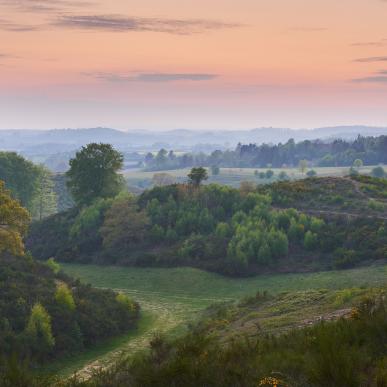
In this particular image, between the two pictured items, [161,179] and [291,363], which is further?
[161,179]

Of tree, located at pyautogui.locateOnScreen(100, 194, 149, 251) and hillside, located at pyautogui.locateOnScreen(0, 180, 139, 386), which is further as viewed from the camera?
tree, located at pyautogui.locateOnScreen(100, 194, 149, 251)

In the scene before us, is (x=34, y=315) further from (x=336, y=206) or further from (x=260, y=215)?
(x=336, y=206)

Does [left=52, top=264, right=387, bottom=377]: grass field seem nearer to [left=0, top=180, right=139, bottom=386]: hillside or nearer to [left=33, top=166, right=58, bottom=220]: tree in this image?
[left=0, top=180, right=139, bottom=386]: hillside

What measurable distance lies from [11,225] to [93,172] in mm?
28400

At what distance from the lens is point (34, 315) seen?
78.3 feet

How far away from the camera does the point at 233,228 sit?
47.9 metres

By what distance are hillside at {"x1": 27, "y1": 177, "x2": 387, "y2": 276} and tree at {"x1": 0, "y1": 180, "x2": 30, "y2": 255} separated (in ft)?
42.5

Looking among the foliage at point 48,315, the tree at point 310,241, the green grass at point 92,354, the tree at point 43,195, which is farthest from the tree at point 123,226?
the tree at point 43,195

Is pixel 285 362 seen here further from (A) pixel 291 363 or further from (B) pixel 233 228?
(B) pixel 233 228

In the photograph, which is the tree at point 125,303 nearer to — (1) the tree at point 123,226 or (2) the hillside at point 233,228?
(2) the hillside at point 233,228

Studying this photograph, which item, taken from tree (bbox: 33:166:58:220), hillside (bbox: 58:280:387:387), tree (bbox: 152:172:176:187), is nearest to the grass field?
hillside (bbox: 58:280:387:387)

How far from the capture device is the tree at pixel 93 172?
63781 millimetres

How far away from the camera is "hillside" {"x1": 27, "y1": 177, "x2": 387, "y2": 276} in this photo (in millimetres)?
42594

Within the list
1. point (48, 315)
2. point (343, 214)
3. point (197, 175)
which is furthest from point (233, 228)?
point (48, 315)
